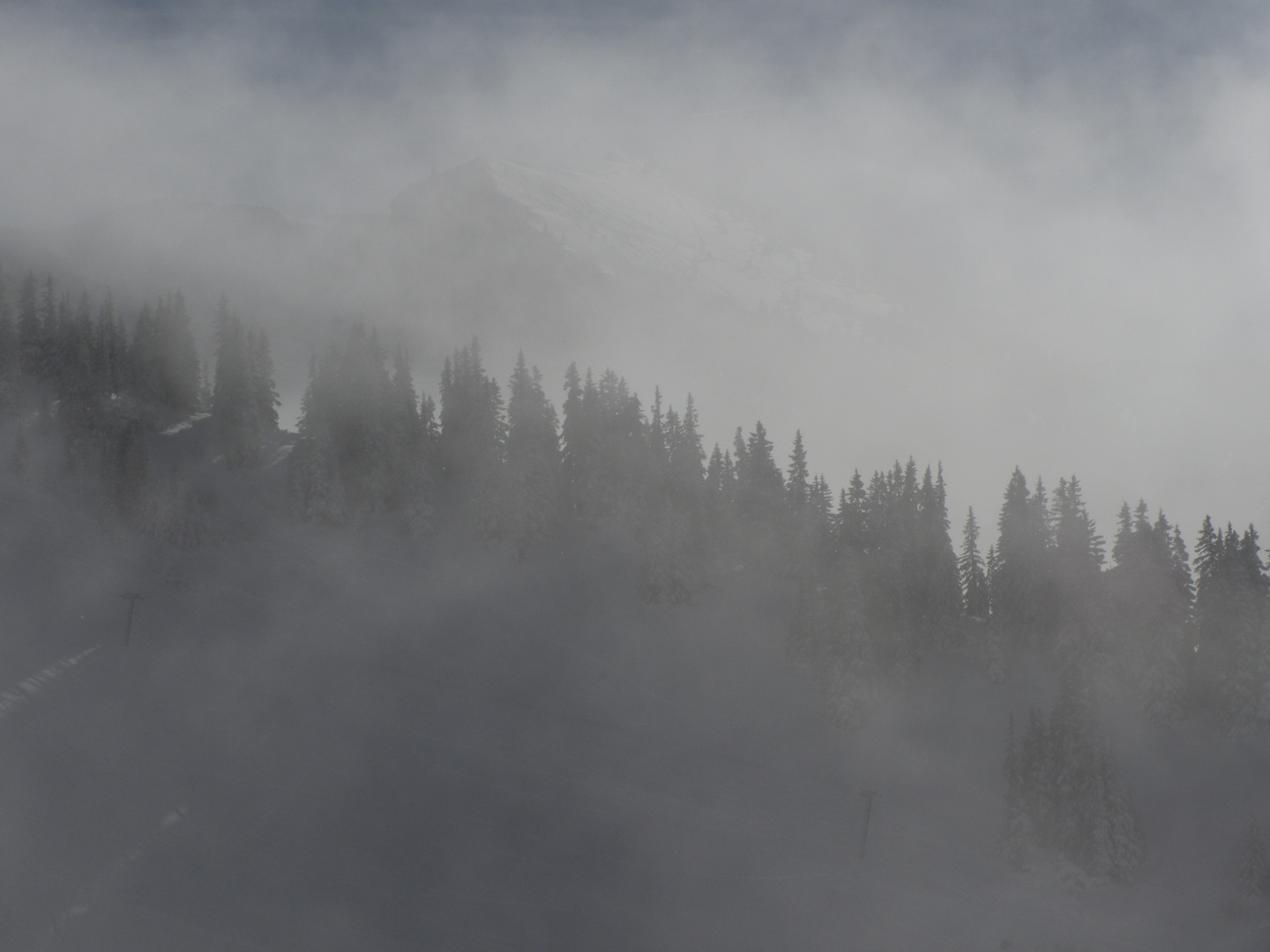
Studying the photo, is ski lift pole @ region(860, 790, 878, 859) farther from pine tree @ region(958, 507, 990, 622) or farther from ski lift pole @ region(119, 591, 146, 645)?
ski lift pole @ region(119, 591, 146, 645)

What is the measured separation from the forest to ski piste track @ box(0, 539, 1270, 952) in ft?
14.1

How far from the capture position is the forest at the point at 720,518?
243ft

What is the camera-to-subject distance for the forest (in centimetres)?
7419

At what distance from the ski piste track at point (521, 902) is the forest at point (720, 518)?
4.30 m

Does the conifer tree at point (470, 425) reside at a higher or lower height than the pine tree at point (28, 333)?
lower

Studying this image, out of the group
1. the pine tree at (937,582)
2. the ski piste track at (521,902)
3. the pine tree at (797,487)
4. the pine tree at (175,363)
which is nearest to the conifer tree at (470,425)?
the pine tree at (175,363)

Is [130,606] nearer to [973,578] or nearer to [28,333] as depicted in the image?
[28,333]

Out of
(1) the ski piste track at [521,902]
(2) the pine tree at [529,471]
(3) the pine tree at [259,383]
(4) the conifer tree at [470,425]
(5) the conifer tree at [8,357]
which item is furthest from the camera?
(3) the pine tree at [259,383]

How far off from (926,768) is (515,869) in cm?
2828

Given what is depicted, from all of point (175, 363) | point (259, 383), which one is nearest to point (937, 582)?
point (259, 383)

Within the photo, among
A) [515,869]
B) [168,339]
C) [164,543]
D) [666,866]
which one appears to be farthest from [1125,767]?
[168,339]

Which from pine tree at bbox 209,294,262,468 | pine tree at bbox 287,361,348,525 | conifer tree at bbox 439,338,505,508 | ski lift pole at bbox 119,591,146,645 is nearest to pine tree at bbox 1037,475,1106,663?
conifer tree at bbox 439,338,505,508

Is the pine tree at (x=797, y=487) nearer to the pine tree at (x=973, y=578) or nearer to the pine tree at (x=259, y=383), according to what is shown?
the pine tree at (x=973, y=578)

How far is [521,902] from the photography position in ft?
195
